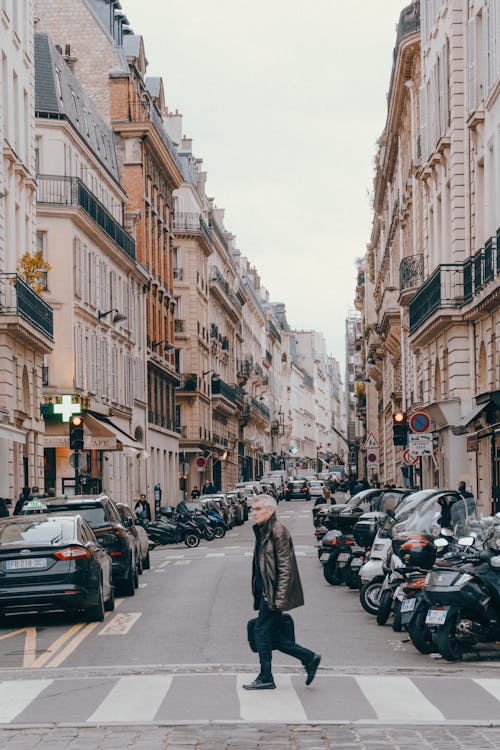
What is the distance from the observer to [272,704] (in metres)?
11.1

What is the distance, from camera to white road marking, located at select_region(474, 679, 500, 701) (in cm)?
1166

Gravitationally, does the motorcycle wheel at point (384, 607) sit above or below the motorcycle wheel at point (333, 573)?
above

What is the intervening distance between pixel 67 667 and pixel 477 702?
14.4 ft

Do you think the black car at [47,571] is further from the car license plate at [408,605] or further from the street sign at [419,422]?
the street sign at [419,422]

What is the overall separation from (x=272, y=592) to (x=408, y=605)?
13.5 feet

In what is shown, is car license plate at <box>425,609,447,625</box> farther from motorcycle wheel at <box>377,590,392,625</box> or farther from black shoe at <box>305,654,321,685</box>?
motorcycle wheel at <box>377,590,392,625</box>

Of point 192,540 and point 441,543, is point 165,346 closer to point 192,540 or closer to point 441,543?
point 192,540

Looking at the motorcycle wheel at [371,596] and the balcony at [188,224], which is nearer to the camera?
the motorcycle wheel at [371,596]

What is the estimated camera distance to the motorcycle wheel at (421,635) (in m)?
14.7

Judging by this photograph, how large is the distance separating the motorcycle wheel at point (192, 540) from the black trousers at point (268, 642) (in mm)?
29811

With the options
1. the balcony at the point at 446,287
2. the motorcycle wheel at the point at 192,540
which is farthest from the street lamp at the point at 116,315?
the balcony at the point at 446,287

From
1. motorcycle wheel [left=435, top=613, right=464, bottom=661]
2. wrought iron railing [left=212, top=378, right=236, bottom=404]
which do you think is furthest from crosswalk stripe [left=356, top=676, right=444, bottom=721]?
wrought iron railing [left=212, top=378, right=236, bottom=404]

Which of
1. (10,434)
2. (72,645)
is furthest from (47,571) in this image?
(10,434)

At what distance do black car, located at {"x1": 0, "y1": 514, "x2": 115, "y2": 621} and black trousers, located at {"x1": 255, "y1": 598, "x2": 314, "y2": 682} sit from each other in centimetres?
591
